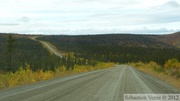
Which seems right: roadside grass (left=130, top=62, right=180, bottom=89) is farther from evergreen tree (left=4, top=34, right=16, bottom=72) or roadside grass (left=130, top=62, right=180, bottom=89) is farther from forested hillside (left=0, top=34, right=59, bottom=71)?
evergreen tree (left=4, top=34, right=16, bottom=72)

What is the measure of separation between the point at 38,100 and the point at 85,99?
193 centimetres

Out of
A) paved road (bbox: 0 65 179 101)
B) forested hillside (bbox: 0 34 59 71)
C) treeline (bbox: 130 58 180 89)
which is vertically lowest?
forested hillside (bbox: 0 34 59 71)

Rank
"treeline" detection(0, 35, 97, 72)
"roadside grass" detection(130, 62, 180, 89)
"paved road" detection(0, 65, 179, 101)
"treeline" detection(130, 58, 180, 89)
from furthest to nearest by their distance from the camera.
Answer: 1. "treeline" detection(0, 35, 97, 72)
2. "treeline" detection(130, 58, 180, 89)
3. "roadside grass" detection(130, 62, 180, 89)
4. "paved road" detection(0, 65, 179, 101)

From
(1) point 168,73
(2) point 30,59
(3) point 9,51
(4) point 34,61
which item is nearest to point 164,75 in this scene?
(1) point 168,73

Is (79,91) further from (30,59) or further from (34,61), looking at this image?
(30,59)

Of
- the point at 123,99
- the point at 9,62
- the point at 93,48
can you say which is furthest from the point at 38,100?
the point at 93,48

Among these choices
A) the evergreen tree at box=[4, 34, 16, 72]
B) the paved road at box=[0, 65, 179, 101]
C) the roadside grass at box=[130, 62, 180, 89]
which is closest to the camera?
the paved road at box=[0, 65, 179, 101]

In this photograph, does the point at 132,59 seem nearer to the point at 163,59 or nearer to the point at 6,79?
the point at 163,59

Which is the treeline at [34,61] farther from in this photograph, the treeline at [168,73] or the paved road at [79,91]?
the paved road at [79,91]

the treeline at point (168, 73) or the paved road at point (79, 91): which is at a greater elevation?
the paved road at point (79, 91)

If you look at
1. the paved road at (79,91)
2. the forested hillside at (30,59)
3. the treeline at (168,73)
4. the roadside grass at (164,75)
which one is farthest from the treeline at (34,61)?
the paved road at (79,91)

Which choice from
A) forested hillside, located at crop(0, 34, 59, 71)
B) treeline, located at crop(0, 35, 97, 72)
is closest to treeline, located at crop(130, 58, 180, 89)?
treeline, located at crop(0, 35, 97, 72)

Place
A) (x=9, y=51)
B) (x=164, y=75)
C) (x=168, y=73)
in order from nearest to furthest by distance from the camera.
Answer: (x=164, y=75) < (x=168, y=73) < (x=9, y=51)

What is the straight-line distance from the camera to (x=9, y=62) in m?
73.9
